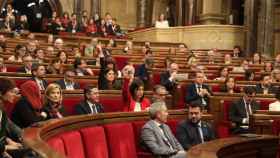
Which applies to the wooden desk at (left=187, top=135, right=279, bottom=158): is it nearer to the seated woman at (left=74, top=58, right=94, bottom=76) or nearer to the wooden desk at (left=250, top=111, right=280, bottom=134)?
the wooden desk at (left=250, top=111, right=280, bottom=134)

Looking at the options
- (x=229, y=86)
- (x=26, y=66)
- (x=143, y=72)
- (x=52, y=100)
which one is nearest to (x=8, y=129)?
(x=52, y=100)

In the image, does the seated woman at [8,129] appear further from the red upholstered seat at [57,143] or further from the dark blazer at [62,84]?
the dark blazer at [62,84]

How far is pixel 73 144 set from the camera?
3.96 m

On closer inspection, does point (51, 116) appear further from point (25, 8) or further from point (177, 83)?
point (25, 8)

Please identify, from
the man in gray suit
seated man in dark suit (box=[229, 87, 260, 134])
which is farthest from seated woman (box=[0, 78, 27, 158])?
seated man in dark suit (box=[229, 87, 260, 134])

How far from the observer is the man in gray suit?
465cm

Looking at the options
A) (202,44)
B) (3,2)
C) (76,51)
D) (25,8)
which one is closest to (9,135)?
(76,51)

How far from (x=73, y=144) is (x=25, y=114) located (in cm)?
87

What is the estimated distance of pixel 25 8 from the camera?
2353 cm

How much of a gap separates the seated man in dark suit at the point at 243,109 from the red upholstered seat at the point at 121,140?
252 centimetres

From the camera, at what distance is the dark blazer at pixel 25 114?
15.2 ft

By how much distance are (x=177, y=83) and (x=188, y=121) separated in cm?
393

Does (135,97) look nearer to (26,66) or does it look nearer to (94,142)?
(94,142)

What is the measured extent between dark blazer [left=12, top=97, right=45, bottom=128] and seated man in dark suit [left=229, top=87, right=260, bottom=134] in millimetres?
3285
